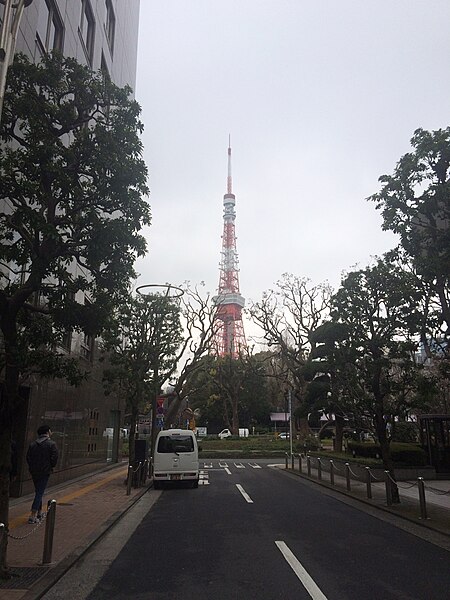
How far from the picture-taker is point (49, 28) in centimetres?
1407

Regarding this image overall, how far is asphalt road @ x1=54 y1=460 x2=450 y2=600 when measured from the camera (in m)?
6.04

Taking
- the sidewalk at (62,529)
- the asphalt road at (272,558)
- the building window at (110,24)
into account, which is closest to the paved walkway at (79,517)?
the sidewalk at (62,529)

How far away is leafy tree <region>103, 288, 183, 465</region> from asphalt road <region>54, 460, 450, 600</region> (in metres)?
5.76

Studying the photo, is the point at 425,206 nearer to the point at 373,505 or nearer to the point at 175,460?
the point at 373,505

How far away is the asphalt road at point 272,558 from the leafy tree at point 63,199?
8.03 ft

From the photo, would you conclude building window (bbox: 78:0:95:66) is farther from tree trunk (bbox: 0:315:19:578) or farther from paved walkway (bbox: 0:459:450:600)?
paved walkway (bbox: 0:459:450:600)

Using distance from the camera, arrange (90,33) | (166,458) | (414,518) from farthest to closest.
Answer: (90,33)
(166,458)
(414,518)

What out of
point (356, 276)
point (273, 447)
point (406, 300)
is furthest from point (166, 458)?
point (273, 447)

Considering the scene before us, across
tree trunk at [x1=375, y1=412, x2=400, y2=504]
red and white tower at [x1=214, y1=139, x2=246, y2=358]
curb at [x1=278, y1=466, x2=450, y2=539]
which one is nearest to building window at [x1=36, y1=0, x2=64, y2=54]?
tree trunk at [x1=375, y1=412, x2=400, y2=504]

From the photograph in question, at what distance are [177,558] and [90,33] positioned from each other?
1864 cm

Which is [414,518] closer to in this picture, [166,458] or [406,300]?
[406,300]

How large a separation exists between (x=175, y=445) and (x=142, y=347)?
3538mm

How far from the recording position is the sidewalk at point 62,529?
6.25m

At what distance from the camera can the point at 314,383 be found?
29406 mm
